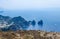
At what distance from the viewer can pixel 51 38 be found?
40156mm

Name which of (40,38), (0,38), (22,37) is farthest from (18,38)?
(40,38)

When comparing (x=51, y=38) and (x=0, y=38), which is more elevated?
(x=0, y=38)

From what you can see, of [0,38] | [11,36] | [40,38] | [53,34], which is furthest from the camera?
[53,34]

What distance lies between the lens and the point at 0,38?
30.5m

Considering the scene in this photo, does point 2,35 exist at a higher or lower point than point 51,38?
higher

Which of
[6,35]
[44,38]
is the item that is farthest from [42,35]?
[6,35]

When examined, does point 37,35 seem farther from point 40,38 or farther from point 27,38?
point 27,38

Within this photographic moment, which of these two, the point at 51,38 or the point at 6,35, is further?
the point at 51,38

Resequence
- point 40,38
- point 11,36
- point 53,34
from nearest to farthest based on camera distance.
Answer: point 11,36
point 40,38
point 53,34

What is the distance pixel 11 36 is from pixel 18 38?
4.12 feet

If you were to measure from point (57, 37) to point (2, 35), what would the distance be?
12.2 meters

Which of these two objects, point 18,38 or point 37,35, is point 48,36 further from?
point 18,38

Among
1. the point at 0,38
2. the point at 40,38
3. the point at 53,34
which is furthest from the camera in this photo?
the point at 53,34

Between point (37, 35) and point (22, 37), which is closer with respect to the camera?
point (22, 37)
